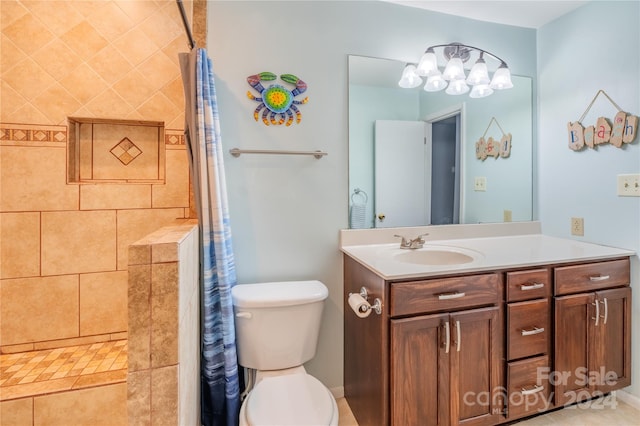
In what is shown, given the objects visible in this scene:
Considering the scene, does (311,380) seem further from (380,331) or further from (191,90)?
(191,90)

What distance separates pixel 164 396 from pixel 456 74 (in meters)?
2.15

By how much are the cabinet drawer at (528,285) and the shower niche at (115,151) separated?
2020mm

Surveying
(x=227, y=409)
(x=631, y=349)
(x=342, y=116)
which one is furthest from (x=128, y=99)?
(x=631, y=349)

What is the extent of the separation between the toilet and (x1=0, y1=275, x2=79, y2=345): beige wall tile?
1.08m

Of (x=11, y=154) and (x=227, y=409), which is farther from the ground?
(x=11, y=154)

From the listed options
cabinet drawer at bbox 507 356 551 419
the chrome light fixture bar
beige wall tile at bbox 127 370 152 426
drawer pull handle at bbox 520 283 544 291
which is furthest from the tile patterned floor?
the chrome light fixture bar

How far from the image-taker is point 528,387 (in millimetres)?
1448

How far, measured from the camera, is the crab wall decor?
1.62 metres

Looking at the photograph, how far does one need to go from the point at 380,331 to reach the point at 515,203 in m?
1.50

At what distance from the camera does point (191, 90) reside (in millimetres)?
1377

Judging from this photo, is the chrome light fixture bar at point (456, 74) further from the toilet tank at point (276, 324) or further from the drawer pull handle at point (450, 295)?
the toilet tank at point (276, 324)

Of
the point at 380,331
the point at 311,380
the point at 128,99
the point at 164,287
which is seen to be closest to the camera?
the point at 164,287

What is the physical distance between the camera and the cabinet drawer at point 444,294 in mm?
1253

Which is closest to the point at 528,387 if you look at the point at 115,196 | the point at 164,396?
the point at 164,396
